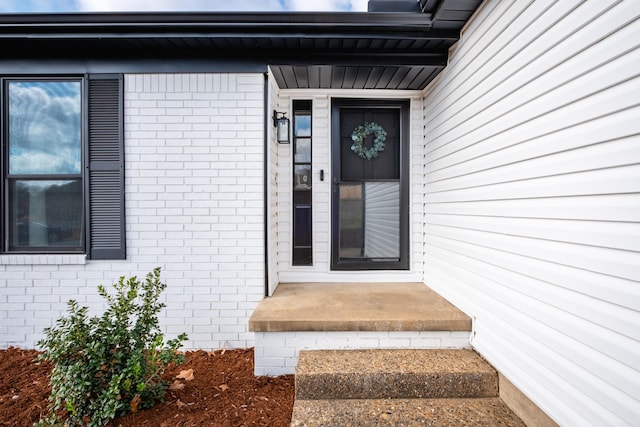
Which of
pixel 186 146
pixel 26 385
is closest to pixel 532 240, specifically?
pixel 186 146

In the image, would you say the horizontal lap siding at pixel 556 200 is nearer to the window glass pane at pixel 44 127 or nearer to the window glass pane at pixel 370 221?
the window glass pane at pixel 370 221

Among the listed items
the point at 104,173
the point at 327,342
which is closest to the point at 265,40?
the point at 104,173

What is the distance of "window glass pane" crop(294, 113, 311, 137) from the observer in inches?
131

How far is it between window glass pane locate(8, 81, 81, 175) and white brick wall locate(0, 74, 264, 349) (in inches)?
22.3

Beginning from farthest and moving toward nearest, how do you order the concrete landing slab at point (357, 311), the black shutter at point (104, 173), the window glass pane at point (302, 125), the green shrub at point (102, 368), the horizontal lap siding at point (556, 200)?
the window glass pane at point (302, 125)
the black shutter at point (104, 173)
the concrete landing slab at point (357, 311)
the green shrub at point (102, 368)
the horizontal lap siding at point (556, 200)

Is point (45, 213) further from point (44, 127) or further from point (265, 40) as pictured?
point (265, 40)

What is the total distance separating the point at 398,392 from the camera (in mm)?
1928

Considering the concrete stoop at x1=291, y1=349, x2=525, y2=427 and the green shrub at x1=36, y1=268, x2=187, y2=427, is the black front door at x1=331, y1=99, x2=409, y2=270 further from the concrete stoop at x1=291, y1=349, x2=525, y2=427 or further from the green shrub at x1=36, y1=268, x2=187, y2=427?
the green shrub at x1=36, y1=268, x2=187, y2=427

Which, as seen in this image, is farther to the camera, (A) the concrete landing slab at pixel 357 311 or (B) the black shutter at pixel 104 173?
(B) the black shutter at pixel 104 173

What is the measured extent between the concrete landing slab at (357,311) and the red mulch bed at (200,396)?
0.43m

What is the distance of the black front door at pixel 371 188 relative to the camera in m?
3.33

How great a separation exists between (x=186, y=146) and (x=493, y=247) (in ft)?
8.86

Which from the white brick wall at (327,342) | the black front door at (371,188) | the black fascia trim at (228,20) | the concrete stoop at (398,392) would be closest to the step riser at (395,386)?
the concrete stoop at (398,392)

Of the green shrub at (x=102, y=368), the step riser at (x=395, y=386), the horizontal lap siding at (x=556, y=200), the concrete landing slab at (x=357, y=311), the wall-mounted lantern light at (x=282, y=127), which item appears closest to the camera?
the horizontal lap siding at (x=556, y=200)
